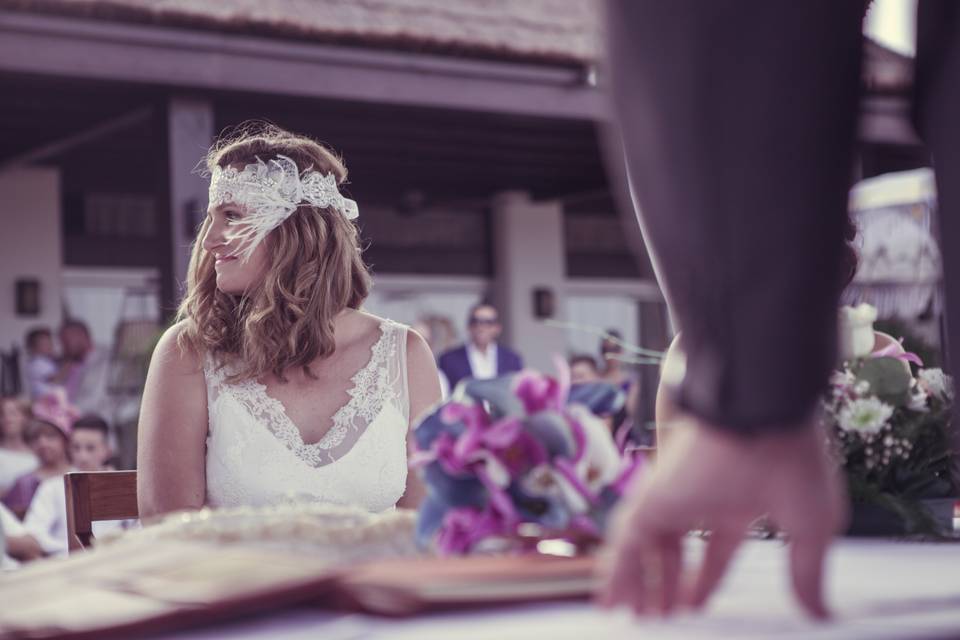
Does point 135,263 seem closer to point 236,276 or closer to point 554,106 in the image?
point 554,106

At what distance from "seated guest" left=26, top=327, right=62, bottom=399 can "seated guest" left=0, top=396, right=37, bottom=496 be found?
2.51m

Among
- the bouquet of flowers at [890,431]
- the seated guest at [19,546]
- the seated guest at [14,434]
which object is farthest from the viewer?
the seated guest at [14,434]

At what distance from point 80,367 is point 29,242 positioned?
1.63 m

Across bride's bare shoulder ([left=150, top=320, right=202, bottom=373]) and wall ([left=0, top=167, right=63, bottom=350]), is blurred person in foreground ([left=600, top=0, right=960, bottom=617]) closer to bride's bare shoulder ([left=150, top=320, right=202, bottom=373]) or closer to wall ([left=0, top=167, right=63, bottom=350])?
bride's bare shoulder ([left=150, top=320, right=202, bottom=373])

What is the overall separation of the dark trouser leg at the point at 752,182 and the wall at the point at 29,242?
1142 centimetres

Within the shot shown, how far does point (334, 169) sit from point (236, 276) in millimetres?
432

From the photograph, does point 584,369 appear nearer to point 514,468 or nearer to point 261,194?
point 261,194

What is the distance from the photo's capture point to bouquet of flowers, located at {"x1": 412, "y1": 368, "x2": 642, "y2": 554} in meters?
1.02

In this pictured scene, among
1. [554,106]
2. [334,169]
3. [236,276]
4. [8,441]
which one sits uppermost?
[554,106]

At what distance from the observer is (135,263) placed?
12.1m

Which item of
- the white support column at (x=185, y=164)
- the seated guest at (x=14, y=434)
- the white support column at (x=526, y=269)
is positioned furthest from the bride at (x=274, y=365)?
the white support column at (x=526, y=269)

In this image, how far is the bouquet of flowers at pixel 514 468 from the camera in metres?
1.02

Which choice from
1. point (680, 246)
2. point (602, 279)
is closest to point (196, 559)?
point (680, 246)

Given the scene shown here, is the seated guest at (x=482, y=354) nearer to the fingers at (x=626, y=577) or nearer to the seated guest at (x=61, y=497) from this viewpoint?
the seated guest at (x=61, y=497)
